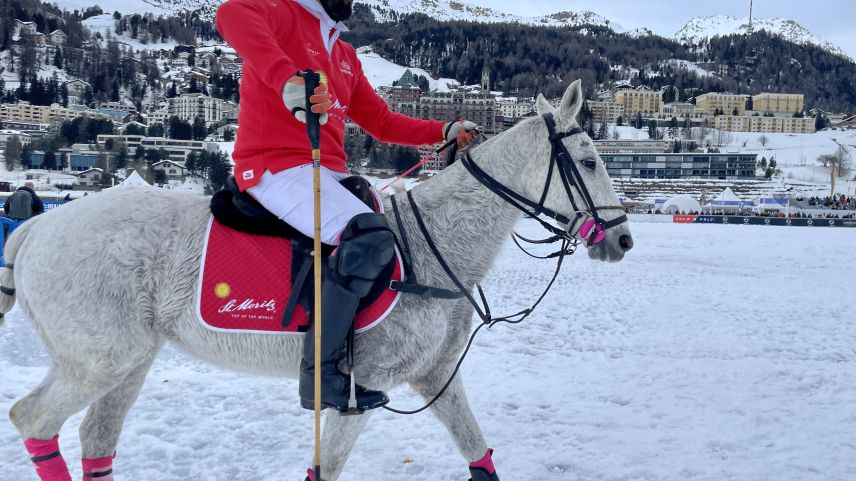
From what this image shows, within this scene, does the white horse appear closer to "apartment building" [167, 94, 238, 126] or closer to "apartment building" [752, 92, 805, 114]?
"apartment building" [167, 94, 238, 126]

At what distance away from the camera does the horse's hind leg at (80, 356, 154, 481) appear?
3.02 m

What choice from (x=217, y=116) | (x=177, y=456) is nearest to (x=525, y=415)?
(x=177, y=456)

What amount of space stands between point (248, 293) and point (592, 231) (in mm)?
1471

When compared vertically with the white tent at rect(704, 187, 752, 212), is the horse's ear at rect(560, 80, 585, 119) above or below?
above

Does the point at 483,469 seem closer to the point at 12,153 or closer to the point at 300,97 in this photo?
the point at 300,97

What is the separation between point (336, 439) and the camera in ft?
8.91

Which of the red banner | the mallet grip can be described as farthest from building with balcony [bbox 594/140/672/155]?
the mallet grip

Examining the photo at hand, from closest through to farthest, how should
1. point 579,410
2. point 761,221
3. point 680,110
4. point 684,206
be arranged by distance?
point 579,410 → point 761,221 → point 684,206 → point 680,110

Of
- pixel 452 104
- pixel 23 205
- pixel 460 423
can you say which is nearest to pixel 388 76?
pixel 452 104

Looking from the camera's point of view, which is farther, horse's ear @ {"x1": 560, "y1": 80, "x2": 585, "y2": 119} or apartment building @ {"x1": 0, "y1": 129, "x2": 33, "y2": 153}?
apartment building @ {"x1": 0, "y1": 129, "x2": 33, "y2": 153}

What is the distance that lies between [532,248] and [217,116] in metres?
138

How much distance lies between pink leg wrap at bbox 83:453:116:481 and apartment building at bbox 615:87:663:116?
17991 centimetres

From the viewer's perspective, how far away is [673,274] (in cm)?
1293

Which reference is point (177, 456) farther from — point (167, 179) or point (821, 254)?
point (167, 179)
